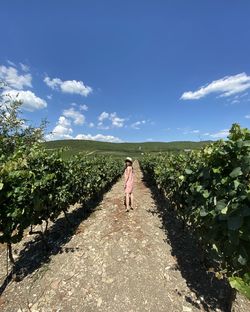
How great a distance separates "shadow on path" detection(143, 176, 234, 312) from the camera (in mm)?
5113

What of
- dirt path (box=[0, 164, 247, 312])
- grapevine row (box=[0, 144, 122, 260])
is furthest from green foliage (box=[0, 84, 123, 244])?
dirt path (box=[0, 164, 247, 312])

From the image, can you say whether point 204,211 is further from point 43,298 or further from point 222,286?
point 43,298

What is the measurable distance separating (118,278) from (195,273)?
1782 millimetres

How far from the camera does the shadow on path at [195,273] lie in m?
5.11

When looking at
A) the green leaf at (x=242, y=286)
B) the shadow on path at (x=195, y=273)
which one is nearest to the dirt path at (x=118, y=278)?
the shadow on path at (x=195, y=273)

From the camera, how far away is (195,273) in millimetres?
6227

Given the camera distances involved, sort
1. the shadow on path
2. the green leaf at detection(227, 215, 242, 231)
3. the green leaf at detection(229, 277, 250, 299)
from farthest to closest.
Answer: the shadow on path, the green leaf at detection(227, 215, 242, 231), the green leaf at detection(229, 277, 250, 299)

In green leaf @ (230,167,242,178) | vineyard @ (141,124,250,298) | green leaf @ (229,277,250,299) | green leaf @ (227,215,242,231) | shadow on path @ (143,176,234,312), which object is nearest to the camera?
green leaf @ (229,277,250,299)

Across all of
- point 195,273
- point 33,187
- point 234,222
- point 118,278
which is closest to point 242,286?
point 234,222

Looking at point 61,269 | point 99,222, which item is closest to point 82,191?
point 99,222

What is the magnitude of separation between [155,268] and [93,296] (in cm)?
167

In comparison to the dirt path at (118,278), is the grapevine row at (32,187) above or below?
above

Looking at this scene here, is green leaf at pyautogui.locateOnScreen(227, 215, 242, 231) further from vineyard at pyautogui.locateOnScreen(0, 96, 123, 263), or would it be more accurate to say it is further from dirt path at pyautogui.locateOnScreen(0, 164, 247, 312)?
vineyard at pyautogui.locateOnScreen(0, 96, 123, 263)

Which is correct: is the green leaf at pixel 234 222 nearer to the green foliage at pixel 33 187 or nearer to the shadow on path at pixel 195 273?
the shadow on path at pixel 195 273
